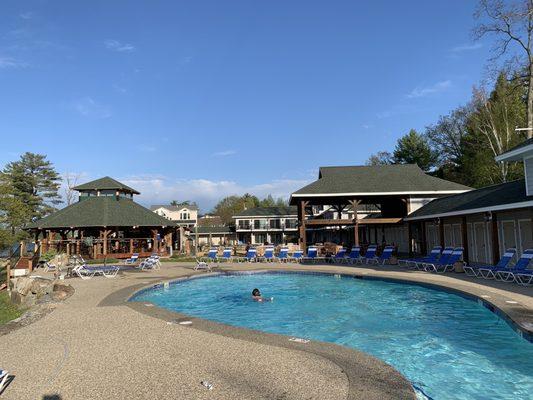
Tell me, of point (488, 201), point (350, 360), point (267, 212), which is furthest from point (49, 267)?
point (267, 212)

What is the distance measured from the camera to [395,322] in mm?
10289

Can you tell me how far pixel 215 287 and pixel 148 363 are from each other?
11.2 m

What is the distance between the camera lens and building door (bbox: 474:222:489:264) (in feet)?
60.4

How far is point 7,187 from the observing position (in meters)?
22.3

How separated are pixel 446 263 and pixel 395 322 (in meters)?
7.83

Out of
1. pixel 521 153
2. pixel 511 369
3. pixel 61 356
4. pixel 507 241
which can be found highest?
pixel 521 153

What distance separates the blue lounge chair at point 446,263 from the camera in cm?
1673

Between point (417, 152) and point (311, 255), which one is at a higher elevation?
point (417, 152)

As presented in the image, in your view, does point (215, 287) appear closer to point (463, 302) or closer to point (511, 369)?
point (463, 302)

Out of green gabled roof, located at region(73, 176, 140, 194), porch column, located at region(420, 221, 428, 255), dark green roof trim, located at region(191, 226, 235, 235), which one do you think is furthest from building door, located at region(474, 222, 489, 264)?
dark green roof trim, located at region(191, 226, 235, 235)

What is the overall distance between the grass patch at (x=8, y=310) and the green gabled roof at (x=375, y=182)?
54.5 ft

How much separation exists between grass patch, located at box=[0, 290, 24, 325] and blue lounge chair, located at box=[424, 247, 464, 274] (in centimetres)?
1525

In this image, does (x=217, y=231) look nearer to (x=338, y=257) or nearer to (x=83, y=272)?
(x=338, y=257)

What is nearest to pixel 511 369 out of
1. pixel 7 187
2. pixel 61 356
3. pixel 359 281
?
pixel 61 356
